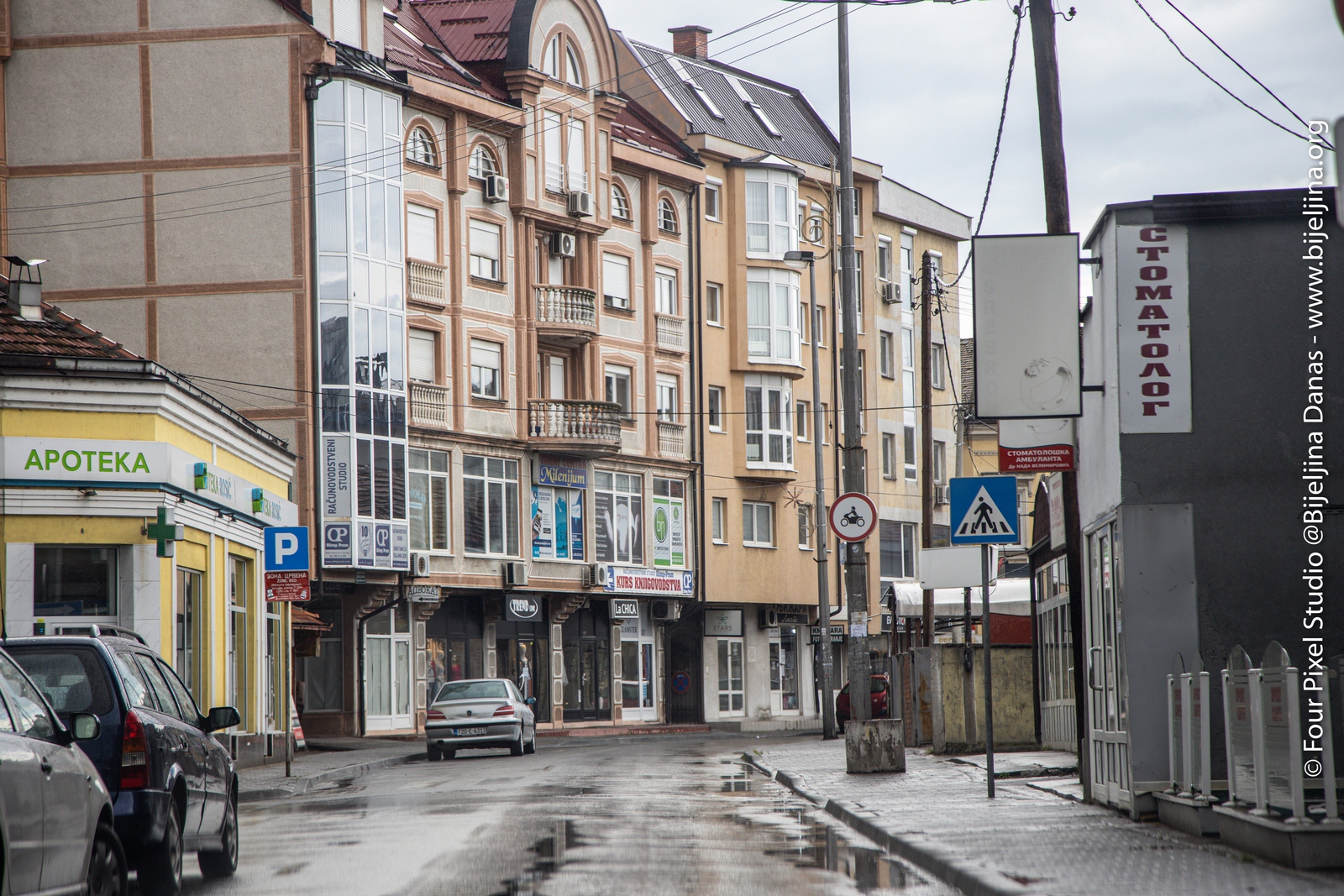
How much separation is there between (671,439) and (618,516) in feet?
12.2

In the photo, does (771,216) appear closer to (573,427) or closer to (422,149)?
(573,427)

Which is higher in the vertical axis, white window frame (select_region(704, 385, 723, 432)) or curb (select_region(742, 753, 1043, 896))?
white window frame (select_region(704, 385, 723, 432))

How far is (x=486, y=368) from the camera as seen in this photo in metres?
47.3

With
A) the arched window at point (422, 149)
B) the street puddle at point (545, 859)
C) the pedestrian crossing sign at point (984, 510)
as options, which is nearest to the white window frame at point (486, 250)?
the arched window at point (422, 149)

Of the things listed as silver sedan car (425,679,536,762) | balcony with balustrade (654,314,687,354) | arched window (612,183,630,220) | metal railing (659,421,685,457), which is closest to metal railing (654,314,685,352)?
balcony with balustrade (654,314,687,354)

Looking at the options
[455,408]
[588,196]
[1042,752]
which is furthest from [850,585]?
[588,196]

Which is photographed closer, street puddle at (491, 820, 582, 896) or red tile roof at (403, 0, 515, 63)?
street puddle at (491, 820, 582, 896)

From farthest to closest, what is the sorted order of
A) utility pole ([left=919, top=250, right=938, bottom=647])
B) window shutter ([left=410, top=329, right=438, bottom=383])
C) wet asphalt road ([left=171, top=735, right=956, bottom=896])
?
window shutter ([left=410, top=329, right=438, bottom=383]) → utility pole ([left=919, top=250, right=938, bottom=647]) → wet asphalt road ([left=171, top=735, right=956, bottom=896])

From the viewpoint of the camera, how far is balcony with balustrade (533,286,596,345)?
4909cm

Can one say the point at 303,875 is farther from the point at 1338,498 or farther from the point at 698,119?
Result: the point at 698,119

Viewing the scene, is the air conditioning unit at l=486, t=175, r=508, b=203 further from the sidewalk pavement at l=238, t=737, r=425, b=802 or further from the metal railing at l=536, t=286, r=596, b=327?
the sidewalk pavement at l=238, t=737, r=425, b=802

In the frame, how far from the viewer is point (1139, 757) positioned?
13.5 m

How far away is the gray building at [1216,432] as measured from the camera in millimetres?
12961

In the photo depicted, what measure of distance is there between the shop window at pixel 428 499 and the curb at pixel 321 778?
9474 mm
